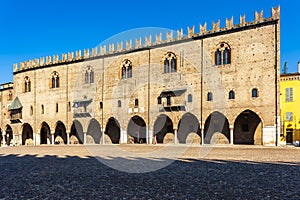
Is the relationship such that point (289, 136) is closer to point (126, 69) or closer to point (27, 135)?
point (126, 69)

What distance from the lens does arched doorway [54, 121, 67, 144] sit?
35.9 metres

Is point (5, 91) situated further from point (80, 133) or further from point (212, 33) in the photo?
point (212, 33)

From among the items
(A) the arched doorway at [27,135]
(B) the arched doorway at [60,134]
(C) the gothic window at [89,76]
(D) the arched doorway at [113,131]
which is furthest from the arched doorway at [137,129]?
(A) the arched doorway at [27,135]

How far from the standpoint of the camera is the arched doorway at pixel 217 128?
83.3ft

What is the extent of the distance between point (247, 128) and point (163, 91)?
8.79 m

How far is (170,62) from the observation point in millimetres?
27938

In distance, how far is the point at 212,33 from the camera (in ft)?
84.0

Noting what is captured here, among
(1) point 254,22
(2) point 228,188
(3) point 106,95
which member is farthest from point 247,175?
(3) point 106,95

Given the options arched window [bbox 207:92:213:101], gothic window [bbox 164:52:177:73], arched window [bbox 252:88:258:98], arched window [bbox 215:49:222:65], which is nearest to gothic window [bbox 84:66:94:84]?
gothic window [bbox 164:52:177:73]

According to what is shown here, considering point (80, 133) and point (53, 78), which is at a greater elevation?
point (53, 78)

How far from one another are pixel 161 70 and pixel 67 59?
1340 centimetres

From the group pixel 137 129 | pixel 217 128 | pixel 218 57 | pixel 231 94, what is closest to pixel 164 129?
pixel 137 129

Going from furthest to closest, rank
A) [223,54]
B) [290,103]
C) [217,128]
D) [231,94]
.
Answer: [290,103], [217,128], [223,54], [231,94]

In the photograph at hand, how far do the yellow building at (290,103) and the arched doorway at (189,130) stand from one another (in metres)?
9.01
